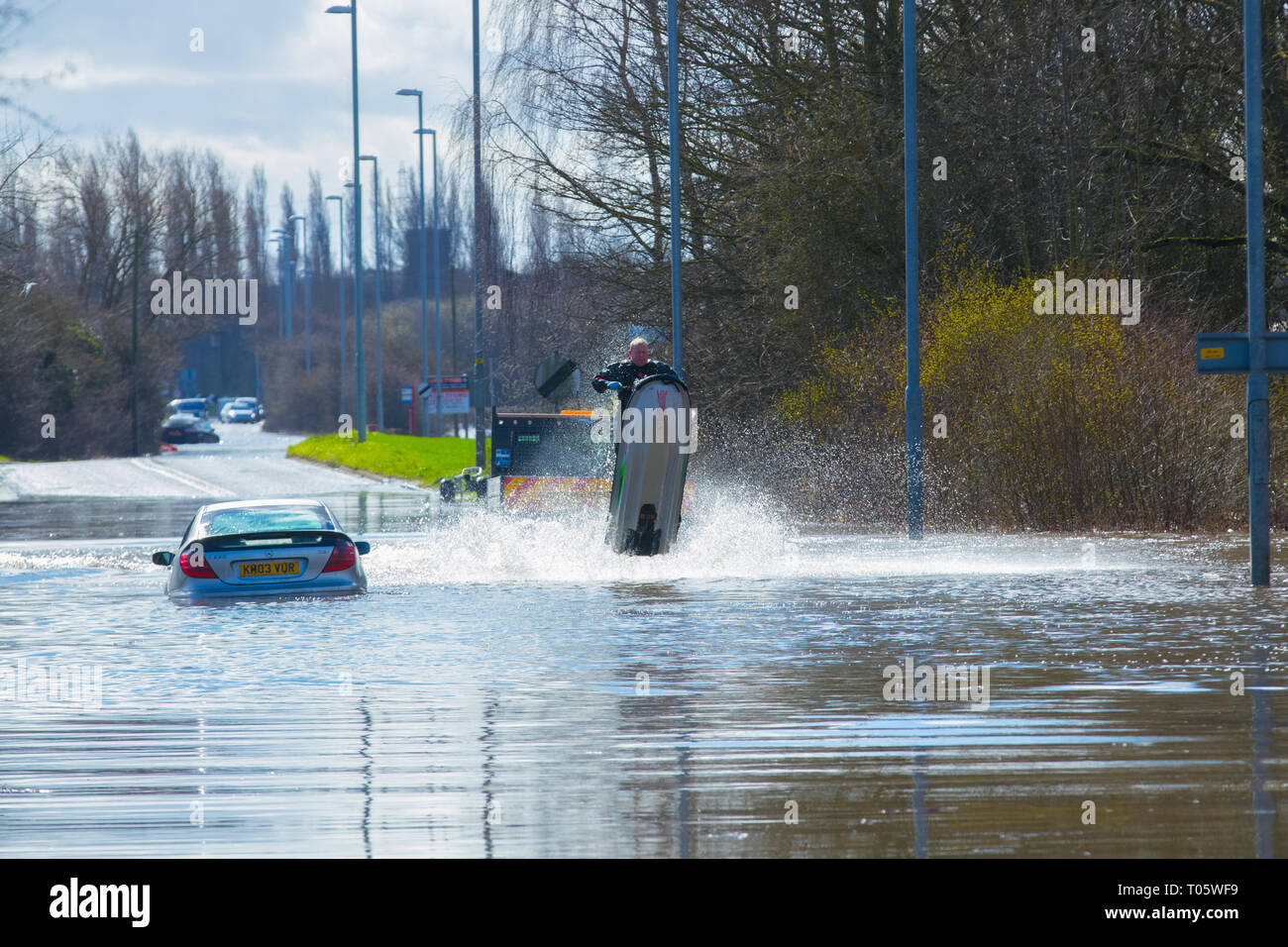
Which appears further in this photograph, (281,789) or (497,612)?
(497,612)

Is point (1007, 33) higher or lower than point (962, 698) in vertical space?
higher

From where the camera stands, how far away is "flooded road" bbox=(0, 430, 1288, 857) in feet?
23.1

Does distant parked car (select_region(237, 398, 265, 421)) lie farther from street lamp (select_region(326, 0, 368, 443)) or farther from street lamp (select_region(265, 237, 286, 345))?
street lamp (select_region(326, 0, 368, 443))

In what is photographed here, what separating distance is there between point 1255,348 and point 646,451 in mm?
5830

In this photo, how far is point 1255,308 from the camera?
16.0 metres

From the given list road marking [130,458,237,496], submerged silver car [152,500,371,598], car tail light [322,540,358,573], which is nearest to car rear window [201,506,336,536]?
submerged silver car [152,500,371,598]

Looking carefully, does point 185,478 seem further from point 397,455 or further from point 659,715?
point 659,715

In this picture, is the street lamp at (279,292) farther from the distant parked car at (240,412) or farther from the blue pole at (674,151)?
the blue pole at (674,151)

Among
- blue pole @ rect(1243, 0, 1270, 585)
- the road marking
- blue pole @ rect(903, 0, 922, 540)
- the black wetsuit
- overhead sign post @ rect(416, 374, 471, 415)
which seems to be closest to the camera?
blue pole @ rect(1243, 0, 1270, 585)

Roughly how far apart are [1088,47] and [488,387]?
22.9 m
